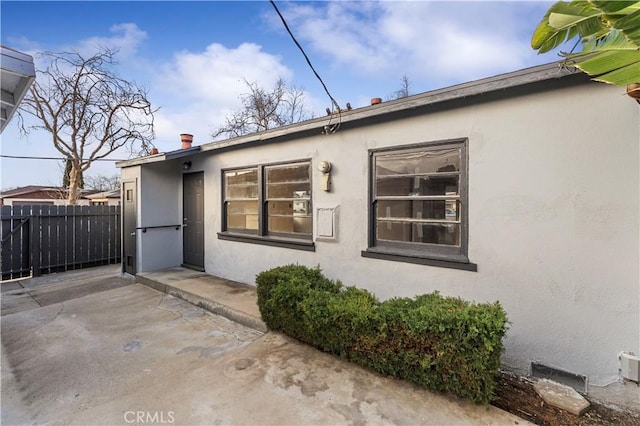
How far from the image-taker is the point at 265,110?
16.0 metres

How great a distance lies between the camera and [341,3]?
4.80m

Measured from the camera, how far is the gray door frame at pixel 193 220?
7.07 meters

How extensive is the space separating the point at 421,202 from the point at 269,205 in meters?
2.99

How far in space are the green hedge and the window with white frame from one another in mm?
885

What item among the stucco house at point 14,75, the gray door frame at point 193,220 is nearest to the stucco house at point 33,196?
the gray door frame at point 193,220

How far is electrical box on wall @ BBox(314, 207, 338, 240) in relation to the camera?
455 cm

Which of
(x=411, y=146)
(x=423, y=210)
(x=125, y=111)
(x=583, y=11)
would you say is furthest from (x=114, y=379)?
(x=125, y=111)

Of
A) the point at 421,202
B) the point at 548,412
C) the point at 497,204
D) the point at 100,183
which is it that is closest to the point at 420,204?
the point at 421,202

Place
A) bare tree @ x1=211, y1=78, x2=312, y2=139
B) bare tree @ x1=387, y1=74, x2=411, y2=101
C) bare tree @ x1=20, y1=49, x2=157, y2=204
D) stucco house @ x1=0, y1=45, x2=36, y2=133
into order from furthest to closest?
bare tree @ x1=211, y1=78, x2=312, y2=139 → bare tree @ x1=387, y1=74, x2=411, y2=101 → bare tree @ x1=20, y1=49, x2=157, y2=204 → stucco house @ x1=0, y1=45, x2=36, y2=133

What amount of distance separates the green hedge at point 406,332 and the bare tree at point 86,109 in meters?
13.9

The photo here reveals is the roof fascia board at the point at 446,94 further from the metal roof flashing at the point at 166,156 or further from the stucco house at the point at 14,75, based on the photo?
the stucco house at the point at 14,75

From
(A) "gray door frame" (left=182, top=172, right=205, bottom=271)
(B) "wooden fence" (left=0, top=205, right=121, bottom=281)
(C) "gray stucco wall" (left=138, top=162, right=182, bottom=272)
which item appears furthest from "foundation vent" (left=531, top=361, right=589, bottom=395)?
(B) "wooden fence" (left=0, top=205, right=121, bottom=281)

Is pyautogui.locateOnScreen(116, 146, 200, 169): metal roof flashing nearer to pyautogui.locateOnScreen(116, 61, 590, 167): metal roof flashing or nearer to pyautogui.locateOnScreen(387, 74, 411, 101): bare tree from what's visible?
pyautogui.locateOnScreen(116, 61, 590, 167): metal roof flashing

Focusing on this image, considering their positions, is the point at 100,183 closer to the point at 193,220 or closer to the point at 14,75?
the point at 193,220
